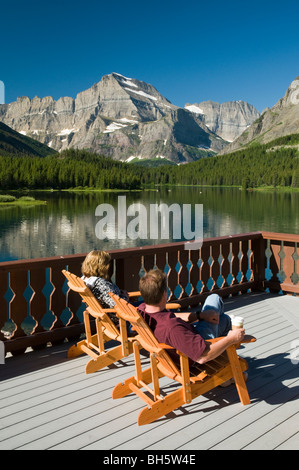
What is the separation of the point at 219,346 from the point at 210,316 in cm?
44

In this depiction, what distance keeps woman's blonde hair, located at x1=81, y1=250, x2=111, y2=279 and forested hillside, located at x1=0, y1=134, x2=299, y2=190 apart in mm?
126371

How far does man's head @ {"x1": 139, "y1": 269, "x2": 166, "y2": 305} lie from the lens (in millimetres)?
3236

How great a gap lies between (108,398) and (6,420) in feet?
2.90

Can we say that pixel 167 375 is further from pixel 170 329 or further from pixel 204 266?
pixel 204 266

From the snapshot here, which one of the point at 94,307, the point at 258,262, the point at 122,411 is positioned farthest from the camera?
the point at 258,262

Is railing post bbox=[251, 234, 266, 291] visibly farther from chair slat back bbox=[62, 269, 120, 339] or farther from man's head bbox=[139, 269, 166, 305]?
man's head bbox=[139, 269, 166, 305]

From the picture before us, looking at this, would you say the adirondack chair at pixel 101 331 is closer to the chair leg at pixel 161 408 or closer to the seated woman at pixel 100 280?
the seated woman at pixel 100 280

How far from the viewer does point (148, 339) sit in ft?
10.5

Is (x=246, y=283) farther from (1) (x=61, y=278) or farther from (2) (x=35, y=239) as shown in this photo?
(2) (x=35, y=239)

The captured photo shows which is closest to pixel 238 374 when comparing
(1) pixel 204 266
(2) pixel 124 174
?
(1) pixel 204 266

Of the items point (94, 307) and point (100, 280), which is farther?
point (100, 280)
